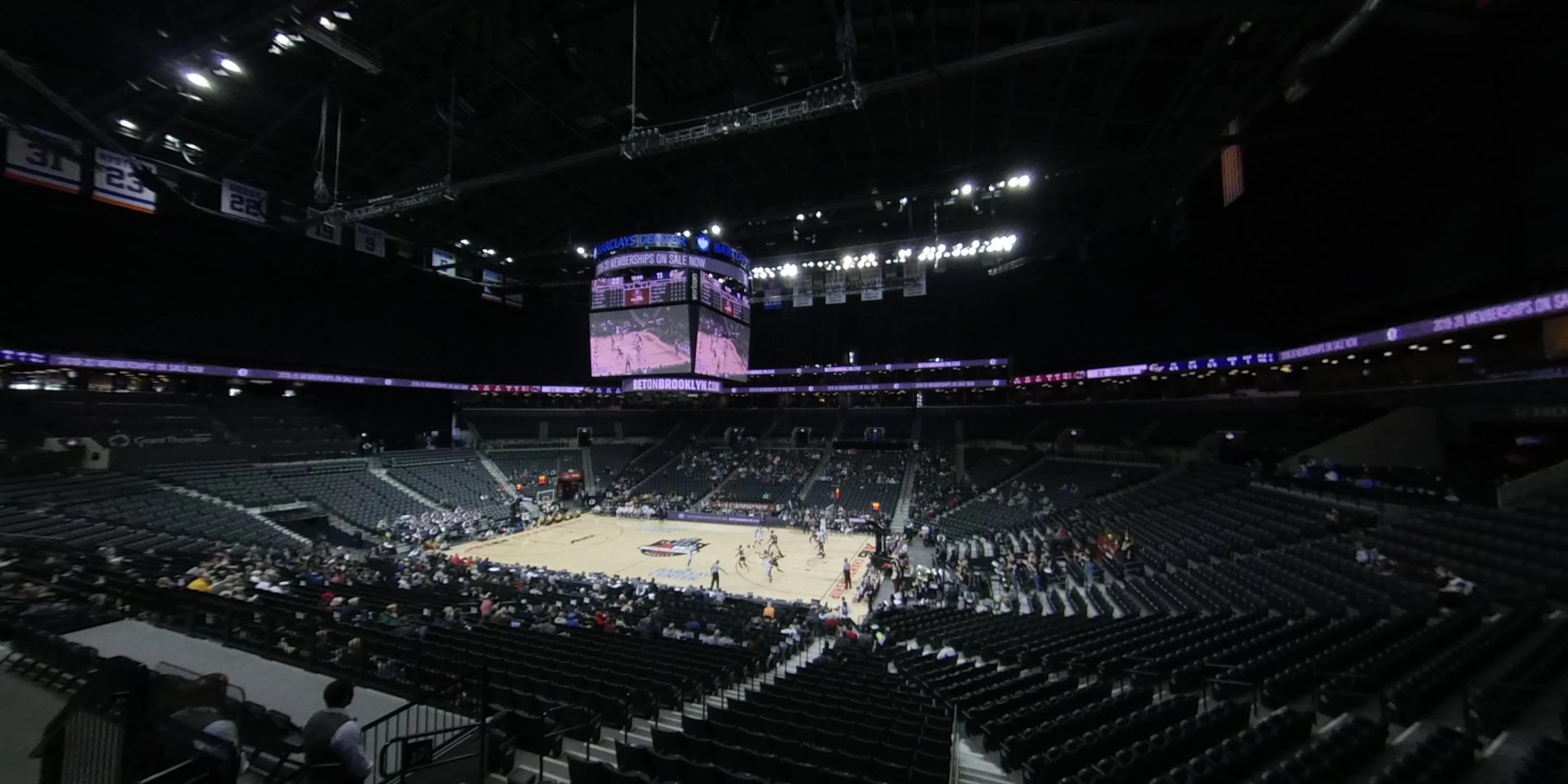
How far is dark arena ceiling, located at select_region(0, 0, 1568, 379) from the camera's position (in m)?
A: 13.9

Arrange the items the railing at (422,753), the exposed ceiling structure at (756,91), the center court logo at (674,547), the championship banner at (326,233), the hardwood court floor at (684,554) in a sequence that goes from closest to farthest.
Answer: the railing at (422,753) < the exposed ceiling structure at (756,91) < the hardwood court floor at (684,554) < the center court logo at (674,547) < the championship banner at (326,233)

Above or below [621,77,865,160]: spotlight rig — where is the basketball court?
below

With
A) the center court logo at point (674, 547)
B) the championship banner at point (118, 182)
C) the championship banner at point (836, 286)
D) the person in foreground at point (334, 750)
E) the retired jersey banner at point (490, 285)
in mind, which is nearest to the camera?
the person in foreground at point (334, 750)

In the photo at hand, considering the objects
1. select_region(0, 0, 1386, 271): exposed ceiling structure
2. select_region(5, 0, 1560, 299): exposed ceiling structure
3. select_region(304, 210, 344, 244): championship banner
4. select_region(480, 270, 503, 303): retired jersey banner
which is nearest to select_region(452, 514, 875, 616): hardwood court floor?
select_region(5, 0, 1560, 299): exposed ceiling structure

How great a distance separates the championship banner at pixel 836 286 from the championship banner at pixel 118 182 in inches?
1215

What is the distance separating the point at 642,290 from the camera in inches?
1073

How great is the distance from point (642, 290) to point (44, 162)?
2316 cm

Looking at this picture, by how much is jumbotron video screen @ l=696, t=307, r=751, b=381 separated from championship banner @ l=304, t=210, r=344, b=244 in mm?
18679

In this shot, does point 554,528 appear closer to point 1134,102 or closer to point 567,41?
point 567,41

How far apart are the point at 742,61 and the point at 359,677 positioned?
16.8m

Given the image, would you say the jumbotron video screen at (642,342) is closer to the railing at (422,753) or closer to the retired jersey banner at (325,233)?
the retired jersey banner at (325,233)

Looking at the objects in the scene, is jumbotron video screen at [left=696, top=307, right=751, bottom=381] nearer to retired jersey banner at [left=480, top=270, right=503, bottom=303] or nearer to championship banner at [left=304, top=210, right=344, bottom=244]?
championship banner at [left=304, top=210, right=344, bottom=244]

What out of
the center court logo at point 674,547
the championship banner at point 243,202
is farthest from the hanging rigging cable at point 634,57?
the championship banner at point 243,202

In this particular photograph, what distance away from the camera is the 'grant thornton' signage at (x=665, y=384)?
28.5 meters
